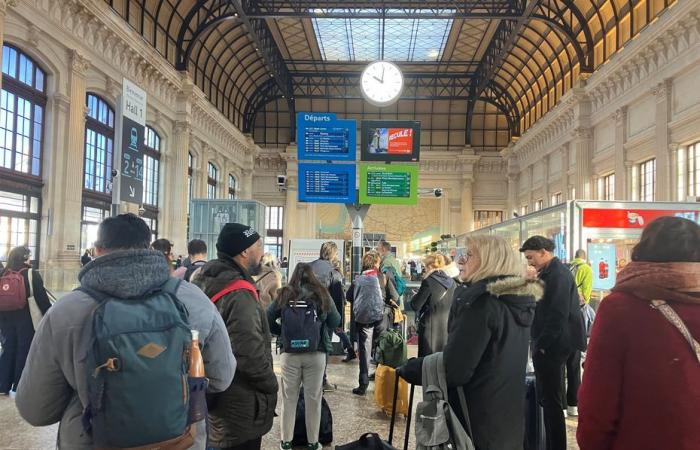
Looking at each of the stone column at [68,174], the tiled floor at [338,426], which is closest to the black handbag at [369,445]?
the tiled floor at [338,426]

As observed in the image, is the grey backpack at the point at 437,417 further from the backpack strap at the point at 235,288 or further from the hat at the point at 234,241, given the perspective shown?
the hat at the point at 234,241

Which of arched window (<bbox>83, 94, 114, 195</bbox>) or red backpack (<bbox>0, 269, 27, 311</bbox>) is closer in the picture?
red backpack (<bbox>0, 269, 27, 311</bbox>)

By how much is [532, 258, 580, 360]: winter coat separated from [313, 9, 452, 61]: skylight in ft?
65.3

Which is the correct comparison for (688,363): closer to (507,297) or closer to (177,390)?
(507,297)

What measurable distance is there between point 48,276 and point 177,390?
28.8ft

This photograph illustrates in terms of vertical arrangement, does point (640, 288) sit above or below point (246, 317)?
above

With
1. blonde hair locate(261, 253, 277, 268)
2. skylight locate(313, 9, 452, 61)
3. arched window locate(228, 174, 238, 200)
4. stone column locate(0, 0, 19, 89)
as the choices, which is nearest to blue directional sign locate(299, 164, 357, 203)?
blonde hair locate(261, 253, 277, 268)

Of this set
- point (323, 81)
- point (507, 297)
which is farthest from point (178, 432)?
point (323, 81)

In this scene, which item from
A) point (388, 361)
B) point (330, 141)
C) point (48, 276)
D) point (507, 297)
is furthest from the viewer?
point (330, 141)

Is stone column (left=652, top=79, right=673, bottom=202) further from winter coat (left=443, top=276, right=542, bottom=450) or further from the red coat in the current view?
the red coat

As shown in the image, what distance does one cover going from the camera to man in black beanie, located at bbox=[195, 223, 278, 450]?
7.97 feet

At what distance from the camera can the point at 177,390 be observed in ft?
5.21

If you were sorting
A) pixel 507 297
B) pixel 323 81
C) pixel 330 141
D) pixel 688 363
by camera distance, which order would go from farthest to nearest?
pixel 323 81, pixel 330 141, pixel 507 297, pixel 688 363

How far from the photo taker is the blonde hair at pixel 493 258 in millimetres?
2479
